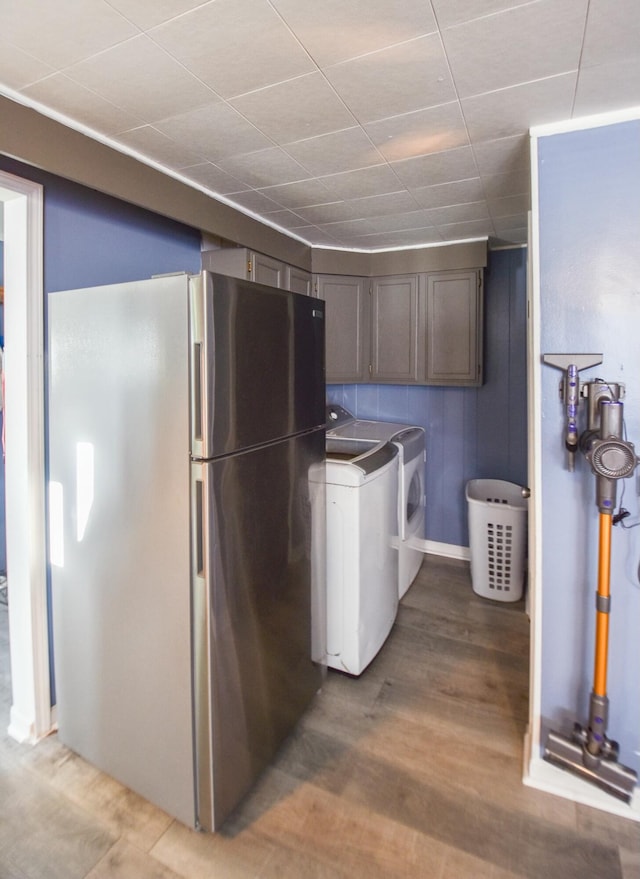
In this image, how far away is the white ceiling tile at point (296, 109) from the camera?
4.59ft

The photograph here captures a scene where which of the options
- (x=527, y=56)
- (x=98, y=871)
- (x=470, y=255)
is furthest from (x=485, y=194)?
(x=98, y=871)

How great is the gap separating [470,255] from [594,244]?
5.17ft

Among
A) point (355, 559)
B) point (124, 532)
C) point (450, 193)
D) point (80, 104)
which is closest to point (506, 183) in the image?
point (450, 193)

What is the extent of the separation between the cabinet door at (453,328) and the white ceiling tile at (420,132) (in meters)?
1.31

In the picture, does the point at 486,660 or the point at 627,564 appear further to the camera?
the point at 486,660

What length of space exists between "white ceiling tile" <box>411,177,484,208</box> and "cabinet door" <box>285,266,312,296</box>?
2.86ft

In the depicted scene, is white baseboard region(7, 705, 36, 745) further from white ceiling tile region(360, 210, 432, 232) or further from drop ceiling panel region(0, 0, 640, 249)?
white ceiling tile region(360, 210, 432, 232)

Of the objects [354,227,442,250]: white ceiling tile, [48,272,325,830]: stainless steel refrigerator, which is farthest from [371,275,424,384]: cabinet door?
[48,272,325,830]: stainless steel refrigerator

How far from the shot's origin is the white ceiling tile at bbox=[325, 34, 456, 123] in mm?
1240

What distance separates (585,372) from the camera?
61.1 inches

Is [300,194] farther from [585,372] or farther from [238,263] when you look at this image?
[585,372]

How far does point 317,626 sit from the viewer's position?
6.57 feet

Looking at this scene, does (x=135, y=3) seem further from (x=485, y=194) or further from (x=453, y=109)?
(x=485, y=194)

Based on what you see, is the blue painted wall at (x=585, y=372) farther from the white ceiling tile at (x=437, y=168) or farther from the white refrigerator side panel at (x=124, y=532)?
the white refrigerator side panel at (x=124, y=532)
